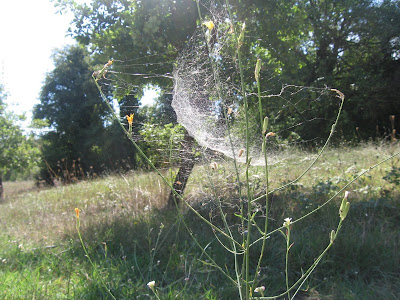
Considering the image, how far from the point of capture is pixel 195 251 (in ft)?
9.61

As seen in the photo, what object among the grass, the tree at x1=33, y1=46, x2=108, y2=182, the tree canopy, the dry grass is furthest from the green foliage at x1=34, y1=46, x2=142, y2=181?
the grass

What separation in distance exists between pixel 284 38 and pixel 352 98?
812 centimetres

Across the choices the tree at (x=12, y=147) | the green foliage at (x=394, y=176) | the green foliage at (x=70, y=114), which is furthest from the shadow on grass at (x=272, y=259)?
the green foliage at (x=70, y=114)

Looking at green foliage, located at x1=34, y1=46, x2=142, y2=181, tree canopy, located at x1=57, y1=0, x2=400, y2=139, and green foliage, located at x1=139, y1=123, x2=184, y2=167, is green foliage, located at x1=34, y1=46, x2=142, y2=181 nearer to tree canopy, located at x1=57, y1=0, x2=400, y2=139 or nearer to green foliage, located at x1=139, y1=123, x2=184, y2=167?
tree canopy, located at x1=57, y1=0, x2=400, y2=139

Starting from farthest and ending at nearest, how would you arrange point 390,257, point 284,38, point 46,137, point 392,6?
point 46,137 → point 392,6 → point 284,38 → point 390,257

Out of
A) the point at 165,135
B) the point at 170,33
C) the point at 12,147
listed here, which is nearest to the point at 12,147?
the point at 12,147

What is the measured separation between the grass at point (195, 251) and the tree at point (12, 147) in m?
10.6

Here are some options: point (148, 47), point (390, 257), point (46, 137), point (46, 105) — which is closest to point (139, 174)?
point (148, 47)

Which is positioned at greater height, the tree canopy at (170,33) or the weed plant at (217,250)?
the tree canopy at (170,33)

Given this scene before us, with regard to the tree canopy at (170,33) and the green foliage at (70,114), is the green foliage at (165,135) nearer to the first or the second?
the tree canopy at (170,33)

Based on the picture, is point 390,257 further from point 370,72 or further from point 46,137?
point 46,137

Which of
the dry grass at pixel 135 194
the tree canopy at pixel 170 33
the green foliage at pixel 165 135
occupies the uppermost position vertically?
the tree canopy at pixel 170 33

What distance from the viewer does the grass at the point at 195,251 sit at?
7.48ft

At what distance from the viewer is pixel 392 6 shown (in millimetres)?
10828
